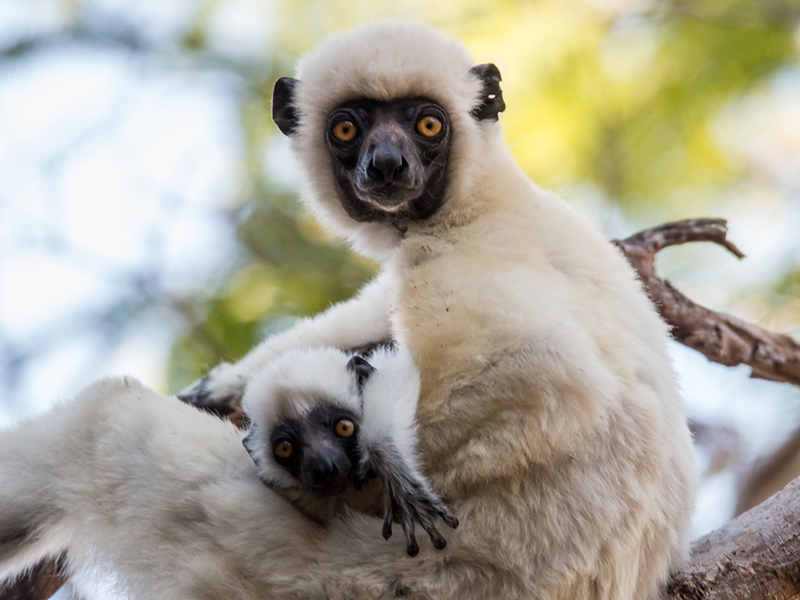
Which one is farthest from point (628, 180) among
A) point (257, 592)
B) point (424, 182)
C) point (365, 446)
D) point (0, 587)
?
point (0, 587)

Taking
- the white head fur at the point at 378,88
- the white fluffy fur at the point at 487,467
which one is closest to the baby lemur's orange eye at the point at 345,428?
the white fluffy fur at the point at 487,467

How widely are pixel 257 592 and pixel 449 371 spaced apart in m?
0.93

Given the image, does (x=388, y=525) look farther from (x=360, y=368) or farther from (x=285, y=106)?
(x=285, y=106)

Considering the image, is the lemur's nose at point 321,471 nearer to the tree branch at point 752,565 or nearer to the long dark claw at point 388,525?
the long dark claw at point 388,525

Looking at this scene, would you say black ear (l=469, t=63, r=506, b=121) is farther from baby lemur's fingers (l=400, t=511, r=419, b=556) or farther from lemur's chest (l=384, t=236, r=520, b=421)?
baby lemur's fingers (l=400, t=511, r=419, b=556)

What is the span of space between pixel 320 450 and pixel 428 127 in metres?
1.64

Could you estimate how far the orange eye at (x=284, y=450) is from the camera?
8.54 ft

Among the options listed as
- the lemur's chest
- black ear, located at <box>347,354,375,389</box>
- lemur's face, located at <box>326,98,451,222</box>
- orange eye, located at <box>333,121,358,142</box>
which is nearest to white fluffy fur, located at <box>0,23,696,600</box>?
the lemur's chest

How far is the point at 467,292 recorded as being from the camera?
2533 millimetres

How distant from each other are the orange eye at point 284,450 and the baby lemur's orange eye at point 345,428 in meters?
0.18

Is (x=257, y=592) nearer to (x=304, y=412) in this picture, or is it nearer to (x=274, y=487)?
(x=274, y=487)

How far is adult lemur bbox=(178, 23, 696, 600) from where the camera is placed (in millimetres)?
2338

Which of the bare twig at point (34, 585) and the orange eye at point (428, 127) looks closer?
the bare twig at point (34, 585)

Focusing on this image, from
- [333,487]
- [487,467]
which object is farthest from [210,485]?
[487,467]
